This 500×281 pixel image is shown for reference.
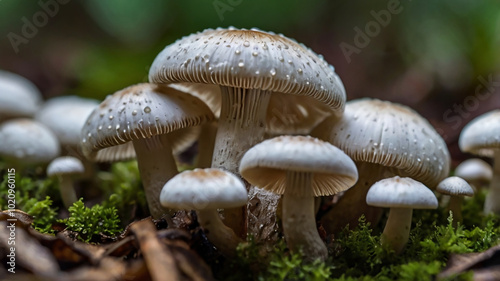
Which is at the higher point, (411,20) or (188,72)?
(411,20)

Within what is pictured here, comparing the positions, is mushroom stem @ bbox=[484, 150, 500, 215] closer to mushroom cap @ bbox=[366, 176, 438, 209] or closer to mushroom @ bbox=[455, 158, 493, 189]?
mushroom @ bbox=[455, 158, 493, 189]

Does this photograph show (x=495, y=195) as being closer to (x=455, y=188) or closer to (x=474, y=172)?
(x=474, y=172)

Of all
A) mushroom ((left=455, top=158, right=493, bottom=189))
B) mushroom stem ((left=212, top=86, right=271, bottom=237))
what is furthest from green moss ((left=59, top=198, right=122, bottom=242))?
mushroom ((left=455, top=158, right=493, bottom=189))

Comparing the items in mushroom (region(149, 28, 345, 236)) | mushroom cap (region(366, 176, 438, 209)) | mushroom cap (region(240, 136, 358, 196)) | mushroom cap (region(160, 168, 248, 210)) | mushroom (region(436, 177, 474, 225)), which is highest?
mushroom (region(149, 28, 345, 236))

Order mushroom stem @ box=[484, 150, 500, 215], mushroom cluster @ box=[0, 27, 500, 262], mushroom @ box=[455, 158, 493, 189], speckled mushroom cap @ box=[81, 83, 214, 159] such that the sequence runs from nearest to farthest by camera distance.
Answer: mushroom cluster @ box=[0, 27, 500, 262] → speckled mushroom cap @ box=[81, 83, 214, 159] → mushroom stem @ box=[484, 150, 500, 215] → mushroom @ box=[455, 158, 493, 189]

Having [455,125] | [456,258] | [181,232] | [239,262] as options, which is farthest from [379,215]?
[455,125]

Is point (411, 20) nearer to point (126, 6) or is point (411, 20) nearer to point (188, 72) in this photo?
point (126, 6)

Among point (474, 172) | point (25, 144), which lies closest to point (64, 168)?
point (25, 144)
